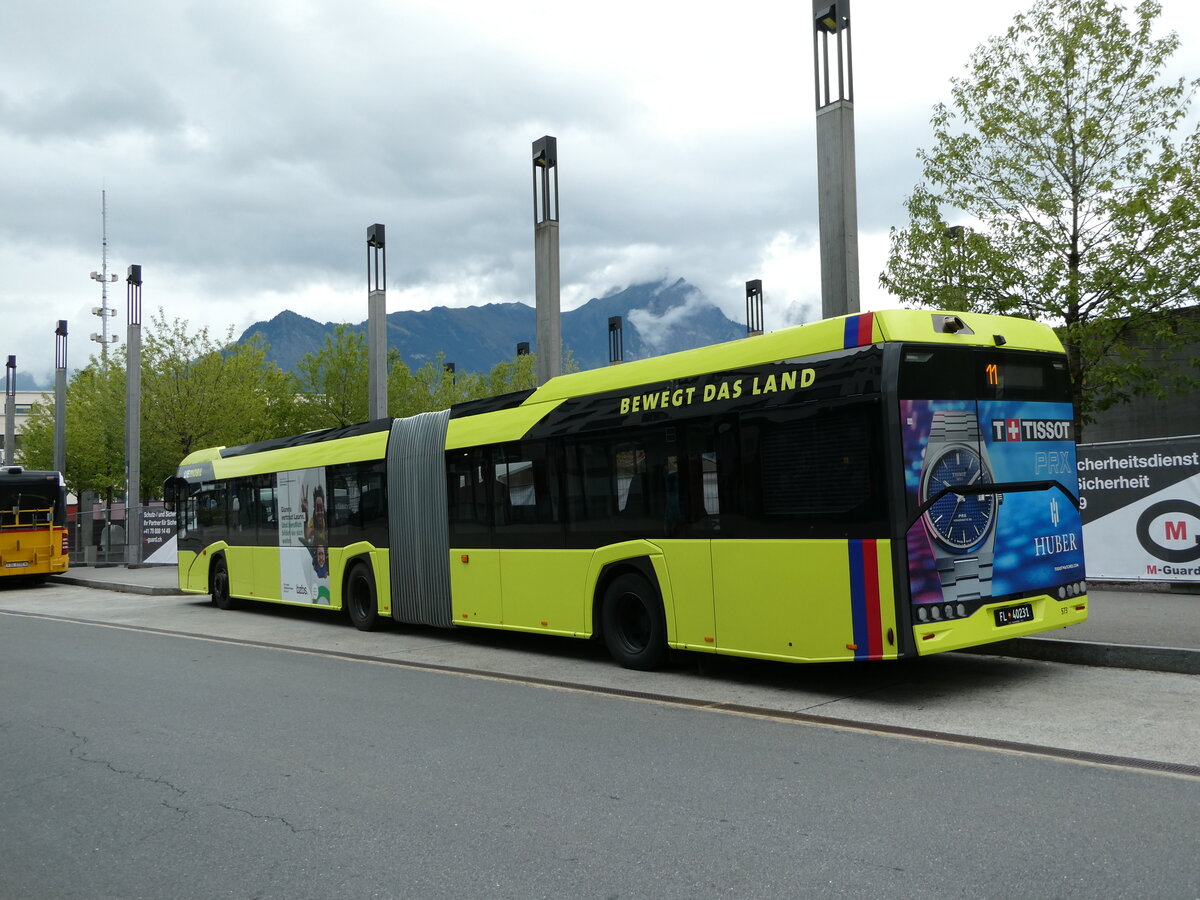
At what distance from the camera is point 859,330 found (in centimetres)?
802

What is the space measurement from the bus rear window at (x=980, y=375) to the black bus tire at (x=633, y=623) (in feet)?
11.1

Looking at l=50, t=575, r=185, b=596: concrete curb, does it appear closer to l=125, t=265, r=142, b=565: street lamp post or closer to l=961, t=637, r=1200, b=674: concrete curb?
l=125, t=265, r=142, b=565: street lamp post

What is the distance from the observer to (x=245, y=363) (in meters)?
40.1

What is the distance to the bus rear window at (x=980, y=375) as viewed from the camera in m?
7.84

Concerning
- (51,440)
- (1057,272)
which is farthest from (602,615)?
(51,440)

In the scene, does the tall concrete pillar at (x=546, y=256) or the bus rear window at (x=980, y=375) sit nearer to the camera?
the bus rear window at (x=980, y=375)

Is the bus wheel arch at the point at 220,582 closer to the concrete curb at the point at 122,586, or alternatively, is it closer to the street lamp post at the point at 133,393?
the concrete curb at the point at 122,586

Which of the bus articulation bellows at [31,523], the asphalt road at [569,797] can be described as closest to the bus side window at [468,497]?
the asphalt road at [569,797]

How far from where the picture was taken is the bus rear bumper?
776 centimetres

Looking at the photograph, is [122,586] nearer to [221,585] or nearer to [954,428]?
[221,585]

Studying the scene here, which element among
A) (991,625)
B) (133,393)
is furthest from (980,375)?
(133,393)

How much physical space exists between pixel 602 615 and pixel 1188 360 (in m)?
14.2

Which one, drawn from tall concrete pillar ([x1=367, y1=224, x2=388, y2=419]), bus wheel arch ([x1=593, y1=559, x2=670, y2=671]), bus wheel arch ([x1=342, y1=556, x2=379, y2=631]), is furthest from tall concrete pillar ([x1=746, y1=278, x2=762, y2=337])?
bus wheel arch ([x1=593, y1=559, x2=670, y2=671])

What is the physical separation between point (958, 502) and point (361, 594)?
963 cm
